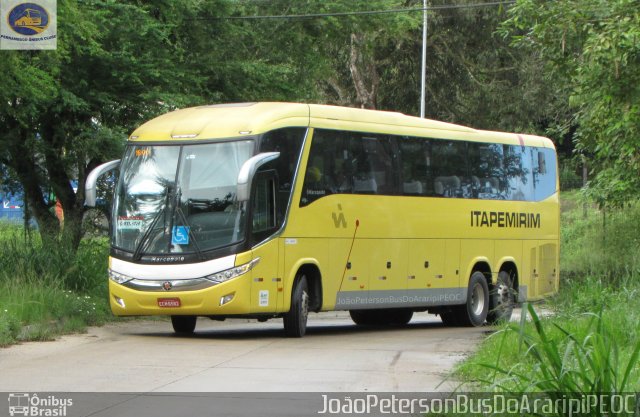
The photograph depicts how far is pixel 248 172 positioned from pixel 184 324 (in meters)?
3.50

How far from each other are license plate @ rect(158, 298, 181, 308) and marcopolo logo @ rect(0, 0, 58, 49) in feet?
16.4

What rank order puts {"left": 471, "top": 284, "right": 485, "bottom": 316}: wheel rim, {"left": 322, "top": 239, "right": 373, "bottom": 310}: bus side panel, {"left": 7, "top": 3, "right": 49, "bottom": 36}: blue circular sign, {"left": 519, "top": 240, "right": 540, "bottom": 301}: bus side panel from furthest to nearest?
{"left": 519, "top": 240, "right": 540, "bottom": 301}: bus side panel
{"left": 471, "top": 284, "right": 485, "bottom": 316}: wheel rim
{"left": 7, "top": 3, "right": 49, "bottom": 36}: blue circular sign
{"left": 322, "top": 239, "right": 373, "bottom": 310}: bus side panel

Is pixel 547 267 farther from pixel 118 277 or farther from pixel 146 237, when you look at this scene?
pixel 118 277

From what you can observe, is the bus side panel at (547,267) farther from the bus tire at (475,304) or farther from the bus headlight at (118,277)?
the bus headlight at (118,277)

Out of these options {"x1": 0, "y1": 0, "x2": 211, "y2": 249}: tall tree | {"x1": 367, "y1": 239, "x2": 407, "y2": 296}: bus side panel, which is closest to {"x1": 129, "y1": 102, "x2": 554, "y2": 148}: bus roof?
{"x1": 367, "y1": 239, "x2": 407, "y2": 296}: bus side panel

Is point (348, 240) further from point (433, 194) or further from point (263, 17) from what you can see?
point (263, 17)

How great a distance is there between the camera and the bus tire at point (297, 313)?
57.8ft

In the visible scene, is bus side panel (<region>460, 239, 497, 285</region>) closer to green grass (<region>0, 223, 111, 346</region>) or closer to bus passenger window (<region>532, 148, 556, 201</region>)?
bus passenger window (<region>532, 148, 556, 201</region>)

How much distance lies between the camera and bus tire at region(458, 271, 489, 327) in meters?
22.4

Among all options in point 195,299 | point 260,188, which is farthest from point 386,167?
point 195,299

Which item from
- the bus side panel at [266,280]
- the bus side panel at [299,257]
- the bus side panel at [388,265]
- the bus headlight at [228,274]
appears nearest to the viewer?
the bus headlight at [228,274]

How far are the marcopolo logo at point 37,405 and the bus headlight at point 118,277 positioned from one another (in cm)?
654

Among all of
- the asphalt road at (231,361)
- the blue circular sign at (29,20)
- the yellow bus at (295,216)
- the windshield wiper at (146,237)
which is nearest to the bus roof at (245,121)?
the yellow bus at (295,216)

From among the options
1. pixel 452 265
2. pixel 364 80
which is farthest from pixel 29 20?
pixel 364 80
